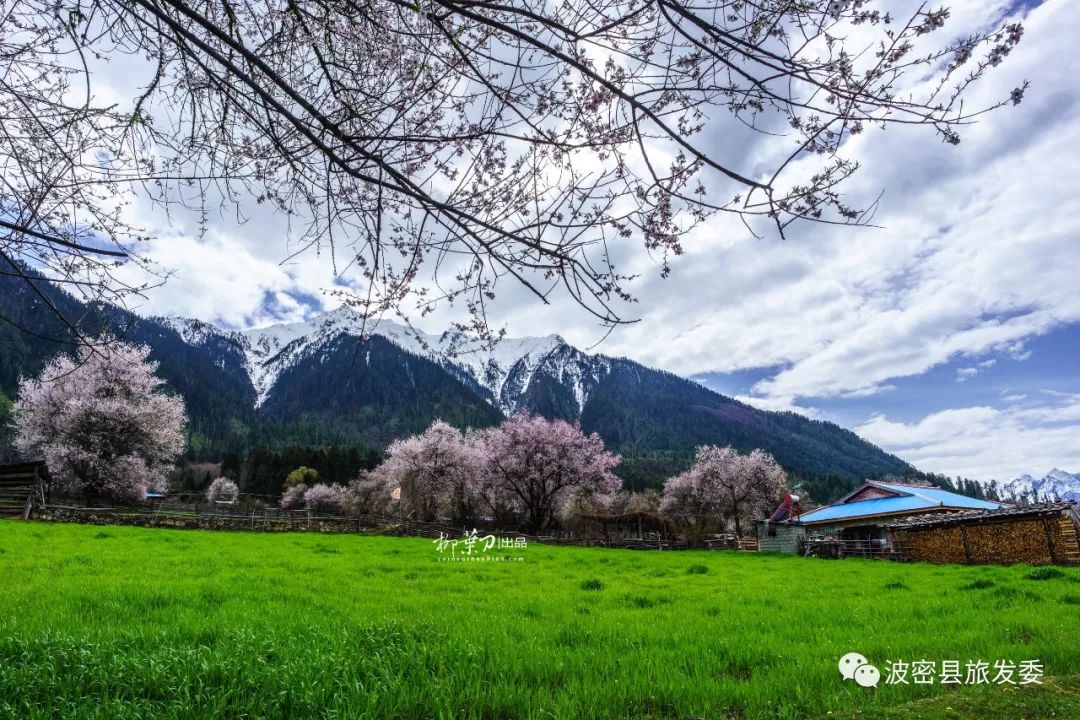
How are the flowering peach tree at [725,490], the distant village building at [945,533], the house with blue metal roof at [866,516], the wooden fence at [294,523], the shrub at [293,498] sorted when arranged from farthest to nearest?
1. the shrub at [293,498]
2. the flowering peach tree at [725,490]
3. the house with blue metal roof at [866,516]
4. the wooden fence at [294,523]
5. the distant village building at [945,533]

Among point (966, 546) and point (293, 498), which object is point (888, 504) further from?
Result: point (293, 498)

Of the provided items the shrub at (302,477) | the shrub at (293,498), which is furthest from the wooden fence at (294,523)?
the shrub at (302,477)

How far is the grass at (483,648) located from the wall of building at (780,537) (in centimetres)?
2602

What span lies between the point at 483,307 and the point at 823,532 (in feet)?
150

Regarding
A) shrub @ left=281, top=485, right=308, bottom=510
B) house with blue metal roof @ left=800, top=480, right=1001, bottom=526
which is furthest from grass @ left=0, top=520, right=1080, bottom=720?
shrub @ left=281, top=485, right=308, bottom=510

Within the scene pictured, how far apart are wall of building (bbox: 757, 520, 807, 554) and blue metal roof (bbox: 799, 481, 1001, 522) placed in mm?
8617

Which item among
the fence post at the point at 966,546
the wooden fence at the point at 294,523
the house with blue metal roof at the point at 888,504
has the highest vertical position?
the house with blue metal roof at the point at 888,504

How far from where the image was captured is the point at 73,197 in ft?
11.3

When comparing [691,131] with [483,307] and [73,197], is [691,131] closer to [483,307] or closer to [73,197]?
[483,307]

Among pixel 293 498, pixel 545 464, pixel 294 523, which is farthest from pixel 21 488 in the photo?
pixel 293 498

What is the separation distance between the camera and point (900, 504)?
3919 centimetres

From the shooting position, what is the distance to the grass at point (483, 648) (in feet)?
11.0

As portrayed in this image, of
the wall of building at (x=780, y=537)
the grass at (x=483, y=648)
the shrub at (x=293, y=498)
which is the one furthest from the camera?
the shrub at (x=293, y=498)

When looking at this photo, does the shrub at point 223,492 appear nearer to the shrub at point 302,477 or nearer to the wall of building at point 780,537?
the shrub at point 302,477
